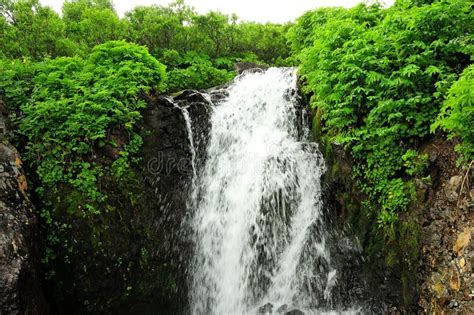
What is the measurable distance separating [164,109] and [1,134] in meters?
3.53

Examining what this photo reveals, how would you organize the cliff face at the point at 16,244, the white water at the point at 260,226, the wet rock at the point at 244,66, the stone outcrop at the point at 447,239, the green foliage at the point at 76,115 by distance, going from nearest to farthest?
the stone outcrop at the point at 447,239 → the cliff face at the point at 16,244 → the green foliage at the point at 76,115 → the white water at the point at 260,226 → the wet rock at the point at 244,66

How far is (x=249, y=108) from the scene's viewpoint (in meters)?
9.45

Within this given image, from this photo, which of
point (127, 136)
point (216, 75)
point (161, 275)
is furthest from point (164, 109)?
point (216, 75)

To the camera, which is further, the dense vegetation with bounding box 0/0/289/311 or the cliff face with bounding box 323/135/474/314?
the dense vegetation with bounding box 0/0/289/311

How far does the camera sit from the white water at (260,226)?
20.9ft

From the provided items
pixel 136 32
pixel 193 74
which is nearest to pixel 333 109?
pixel 193 74

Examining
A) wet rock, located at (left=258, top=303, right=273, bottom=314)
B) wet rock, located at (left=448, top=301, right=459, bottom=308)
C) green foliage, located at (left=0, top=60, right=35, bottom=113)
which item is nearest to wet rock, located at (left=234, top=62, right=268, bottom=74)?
green foliage, located at (left=0, top=60, right=35, bottom=113)

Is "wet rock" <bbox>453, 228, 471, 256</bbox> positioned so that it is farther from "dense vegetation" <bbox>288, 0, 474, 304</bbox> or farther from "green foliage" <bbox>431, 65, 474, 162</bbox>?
"green foliage" <bbox>431, 65, 474, 162</bbox>

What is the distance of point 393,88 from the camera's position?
17.2 feet

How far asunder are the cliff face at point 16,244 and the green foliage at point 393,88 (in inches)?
237

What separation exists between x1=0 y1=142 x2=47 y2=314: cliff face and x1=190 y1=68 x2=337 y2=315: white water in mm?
3217

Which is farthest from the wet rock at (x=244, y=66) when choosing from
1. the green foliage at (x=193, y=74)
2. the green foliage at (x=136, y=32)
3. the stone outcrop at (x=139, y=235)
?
the stone outcrop at (x=139, y=235)

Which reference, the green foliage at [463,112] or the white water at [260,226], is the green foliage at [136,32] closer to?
the white water at [260,226]

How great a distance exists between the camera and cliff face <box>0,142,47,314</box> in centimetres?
466
